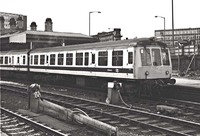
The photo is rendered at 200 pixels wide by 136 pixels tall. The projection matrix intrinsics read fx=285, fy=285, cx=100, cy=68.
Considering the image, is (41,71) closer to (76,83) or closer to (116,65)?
(76,83)

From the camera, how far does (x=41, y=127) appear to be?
28.7 feet

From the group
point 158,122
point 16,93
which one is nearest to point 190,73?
point 16,93

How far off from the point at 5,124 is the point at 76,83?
1018cm

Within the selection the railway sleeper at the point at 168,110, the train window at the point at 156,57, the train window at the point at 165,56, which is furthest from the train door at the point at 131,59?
the railway sleeper at the point at 168,110

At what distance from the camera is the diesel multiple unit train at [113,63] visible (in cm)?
1439

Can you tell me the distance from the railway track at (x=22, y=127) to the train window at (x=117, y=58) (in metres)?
6.35

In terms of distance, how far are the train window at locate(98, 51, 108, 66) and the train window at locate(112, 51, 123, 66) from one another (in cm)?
65

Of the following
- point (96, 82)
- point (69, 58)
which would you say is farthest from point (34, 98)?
point (69, 58)

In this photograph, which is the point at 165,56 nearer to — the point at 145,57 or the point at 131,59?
the point at 145,57

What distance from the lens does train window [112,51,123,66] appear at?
14997mm

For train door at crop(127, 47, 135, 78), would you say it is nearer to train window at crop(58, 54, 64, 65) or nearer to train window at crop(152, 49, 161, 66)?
train window at crop(152, 49, 161, 66)

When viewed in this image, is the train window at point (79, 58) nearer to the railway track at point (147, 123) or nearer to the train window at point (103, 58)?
the train window at point (103, 58)

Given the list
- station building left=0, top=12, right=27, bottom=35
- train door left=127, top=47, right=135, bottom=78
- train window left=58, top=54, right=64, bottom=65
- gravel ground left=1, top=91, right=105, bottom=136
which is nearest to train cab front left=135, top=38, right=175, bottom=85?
train door left=127, top=47, right=135, bottom=78

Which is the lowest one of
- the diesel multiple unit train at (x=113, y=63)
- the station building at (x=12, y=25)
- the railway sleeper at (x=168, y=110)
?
the railway sleeper at (x=168, y=110)
